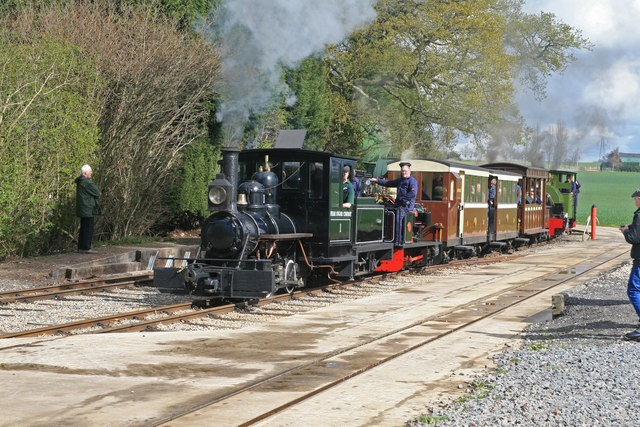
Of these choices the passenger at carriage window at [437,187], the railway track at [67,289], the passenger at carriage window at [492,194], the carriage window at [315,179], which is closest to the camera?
the railway track at [67,289]

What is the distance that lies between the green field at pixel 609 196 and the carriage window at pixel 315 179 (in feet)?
119

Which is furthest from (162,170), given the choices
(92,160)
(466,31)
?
(466,31)

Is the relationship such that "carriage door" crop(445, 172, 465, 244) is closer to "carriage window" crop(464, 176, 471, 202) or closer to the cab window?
"carriage window" crop(464, 176, 471, 202)

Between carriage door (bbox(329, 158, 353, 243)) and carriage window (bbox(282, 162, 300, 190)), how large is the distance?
552 mm

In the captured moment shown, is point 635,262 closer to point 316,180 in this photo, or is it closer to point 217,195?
point 316,180

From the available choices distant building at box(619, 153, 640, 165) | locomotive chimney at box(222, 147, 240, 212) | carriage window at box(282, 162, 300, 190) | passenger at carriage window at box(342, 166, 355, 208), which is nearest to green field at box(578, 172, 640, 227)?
distant building at box(619, 153, 640, 165)

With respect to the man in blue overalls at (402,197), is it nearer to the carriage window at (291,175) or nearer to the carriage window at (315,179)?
the carriage window at (315,179)

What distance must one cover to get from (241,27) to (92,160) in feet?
14.7

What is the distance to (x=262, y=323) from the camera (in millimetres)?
9742

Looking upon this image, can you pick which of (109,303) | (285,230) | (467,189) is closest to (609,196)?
(467,189)

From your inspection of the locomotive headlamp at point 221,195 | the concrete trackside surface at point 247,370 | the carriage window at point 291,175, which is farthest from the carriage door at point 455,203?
the locomotive headlamp at point 221,195

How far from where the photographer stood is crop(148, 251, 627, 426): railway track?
571cm

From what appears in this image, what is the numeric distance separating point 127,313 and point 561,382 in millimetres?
5583

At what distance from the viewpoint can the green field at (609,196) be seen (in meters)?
51.0
